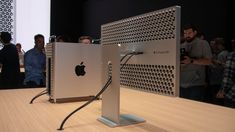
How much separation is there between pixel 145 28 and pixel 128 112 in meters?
0.38

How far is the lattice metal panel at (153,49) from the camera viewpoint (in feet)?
2.64

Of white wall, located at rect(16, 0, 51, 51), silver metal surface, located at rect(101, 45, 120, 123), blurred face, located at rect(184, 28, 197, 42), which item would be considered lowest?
silver metal surface, located at rect(101, 45, 120, 123)

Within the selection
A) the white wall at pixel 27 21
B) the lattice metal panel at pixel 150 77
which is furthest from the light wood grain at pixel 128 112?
the white wall at pixel 27 21

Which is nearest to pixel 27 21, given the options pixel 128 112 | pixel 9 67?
pixel 9 67

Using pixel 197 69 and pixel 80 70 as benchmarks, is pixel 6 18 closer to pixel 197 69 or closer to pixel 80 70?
pixel 197 69

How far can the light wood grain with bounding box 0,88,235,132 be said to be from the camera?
894mm

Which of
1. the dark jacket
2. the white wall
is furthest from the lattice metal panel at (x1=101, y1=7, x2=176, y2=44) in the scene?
the white wall

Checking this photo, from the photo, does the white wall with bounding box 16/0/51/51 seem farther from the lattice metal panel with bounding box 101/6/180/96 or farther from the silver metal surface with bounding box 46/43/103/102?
the lattice metal panel with bounding box 101/6/180/96

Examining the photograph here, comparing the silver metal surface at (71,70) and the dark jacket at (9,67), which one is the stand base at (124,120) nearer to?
the silver metal surface at (71,70)

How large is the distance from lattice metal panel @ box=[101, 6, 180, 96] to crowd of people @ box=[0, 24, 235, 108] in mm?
1633

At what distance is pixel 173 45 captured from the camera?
0.80m

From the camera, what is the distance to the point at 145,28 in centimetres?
93

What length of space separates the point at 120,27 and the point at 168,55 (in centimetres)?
32

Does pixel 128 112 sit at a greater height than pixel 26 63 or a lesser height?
lesser
